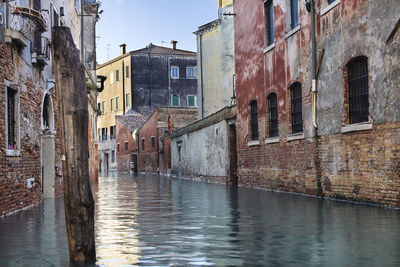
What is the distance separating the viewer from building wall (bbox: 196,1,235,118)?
3150 cm

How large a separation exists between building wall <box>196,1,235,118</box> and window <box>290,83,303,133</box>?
53.8ft

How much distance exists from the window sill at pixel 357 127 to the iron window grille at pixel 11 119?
6689 mm

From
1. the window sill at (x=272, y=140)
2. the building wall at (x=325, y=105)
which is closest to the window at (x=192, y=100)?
the building wall at (x=325, y=105)

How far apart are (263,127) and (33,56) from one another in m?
7.50

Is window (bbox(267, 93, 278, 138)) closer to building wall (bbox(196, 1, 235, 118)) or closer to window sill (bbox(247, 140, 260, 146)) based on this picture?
window sill (bbox(247, 140, 260, 146))

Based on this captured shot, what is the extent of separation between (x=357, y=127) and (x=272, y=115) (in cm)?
588

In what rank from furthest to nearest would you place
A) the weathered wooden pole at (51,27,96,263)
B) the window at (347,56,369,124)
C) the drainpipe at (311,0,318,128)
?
the drainpipe at (311,0,318,128), the window at (347,56,369,124), the weathered wooden pole at (51,27,96,263)

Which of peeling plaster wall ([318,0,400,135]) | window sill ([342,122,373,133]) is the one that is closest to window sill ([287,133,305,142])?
peeling plaster wall ([318,0,400,135])

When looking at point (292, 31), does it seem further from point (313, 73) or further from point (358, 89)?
point (358, 89)

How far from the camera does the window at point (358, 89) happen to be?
1072cm

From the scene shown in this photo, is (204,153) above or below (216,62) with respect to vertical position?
below

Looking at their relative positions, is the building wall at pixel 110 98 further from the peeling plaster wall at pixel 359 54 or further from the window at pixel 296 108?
the peeling plaster wall at pixel 359 54

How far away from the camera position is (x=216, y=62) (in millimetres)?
32438

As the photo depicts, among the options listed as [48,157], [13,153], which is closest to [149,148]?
[48,157]
